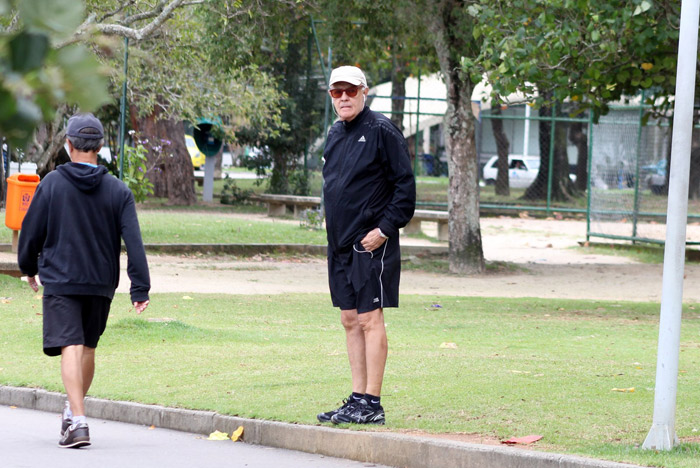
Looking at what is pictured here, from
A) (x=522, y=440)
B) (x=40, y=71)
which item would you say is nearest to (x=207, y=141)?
(x=522, y=440)

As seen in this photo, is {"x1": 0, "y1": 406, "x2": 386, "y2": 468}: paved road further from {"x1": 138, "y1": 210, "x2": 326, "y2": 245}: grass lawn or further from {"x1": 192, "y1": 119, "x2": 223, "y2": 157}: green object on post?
{"x1": 192, "y1": 119, "x2": 223, "y2": 157}: green object on post

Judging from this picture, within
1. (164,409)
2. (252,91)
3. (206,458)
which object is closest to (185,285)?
(164,409)

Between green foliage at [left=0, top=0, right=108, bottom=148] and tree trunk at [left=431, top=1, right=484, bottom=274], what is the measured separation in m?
16.2

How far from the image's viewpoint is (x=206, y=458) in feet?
20.1

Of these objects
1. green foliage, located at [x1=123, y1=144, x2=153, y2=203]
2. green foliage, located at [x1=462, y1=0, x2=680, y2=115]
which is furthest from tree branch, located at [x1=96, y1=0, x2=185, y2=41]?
green foliage, located at [x1=123, y1=144, x2=153, y2=203]

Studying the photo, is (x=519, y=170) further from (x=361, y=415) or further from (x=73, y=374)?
(x=73, y=374)

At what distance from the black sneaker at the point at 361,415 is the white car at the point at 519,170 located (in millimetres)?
37343

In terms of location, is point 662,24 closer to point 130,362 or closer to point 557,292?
point 557,292

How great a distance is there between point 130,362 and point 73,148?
9.51 feet

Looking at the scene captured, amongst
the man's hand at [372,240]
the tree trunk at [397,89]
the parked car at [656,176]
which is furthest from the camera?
the tree trunk at [397,89]

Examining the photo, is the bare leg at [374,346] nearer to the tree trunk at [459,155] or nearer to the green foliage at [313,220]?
the tree trunk at [459,155]

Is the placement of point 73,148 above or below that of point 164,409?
above

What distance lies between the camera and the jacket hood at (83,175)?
619 cm

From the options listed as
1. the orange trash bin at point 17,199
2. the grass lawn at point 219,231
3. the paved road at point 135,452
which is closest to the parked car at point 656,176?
the grass lawn at point 219,231
